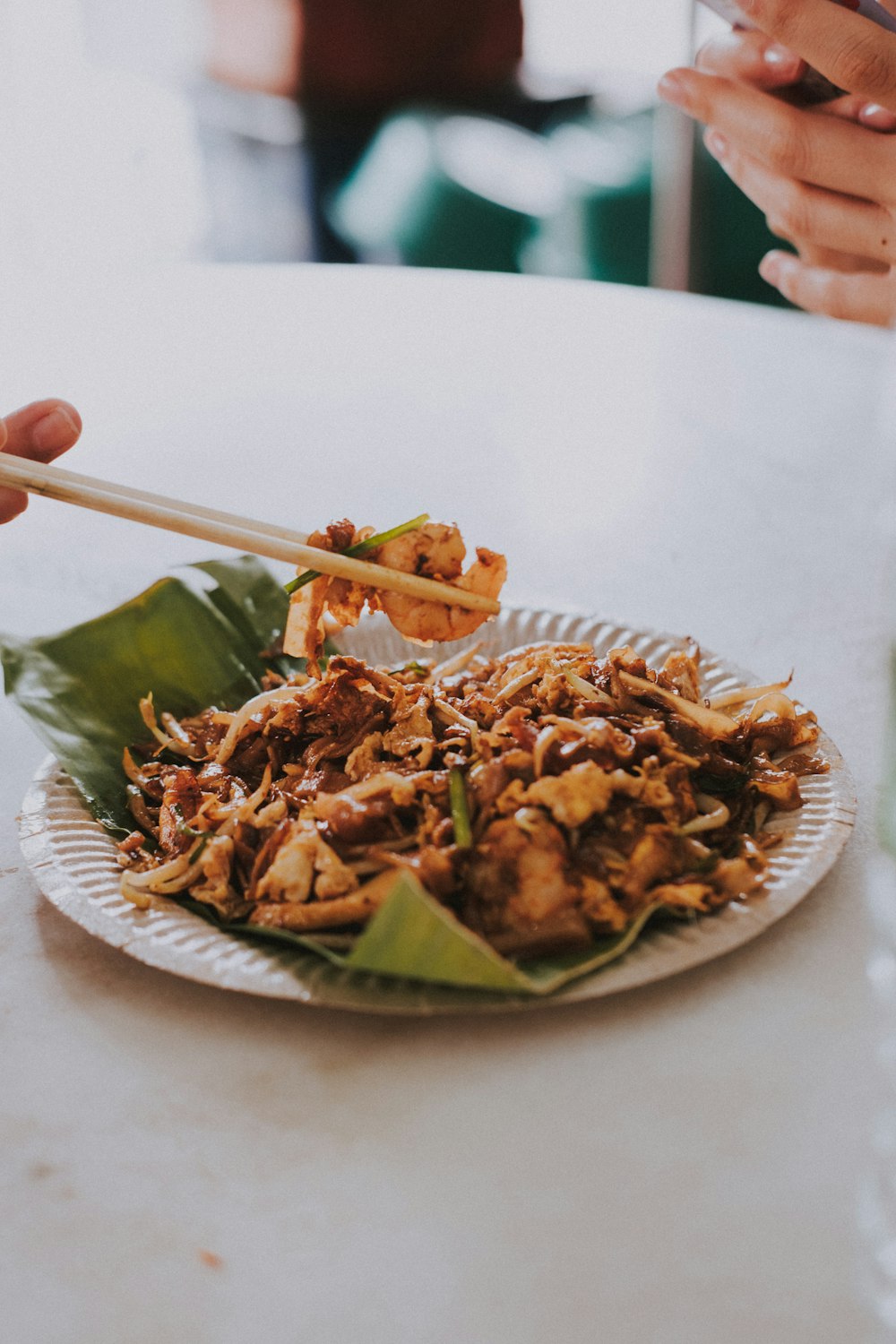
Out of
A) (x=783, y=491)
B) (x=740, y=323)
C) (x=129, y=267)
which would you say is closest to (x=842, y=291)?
(x=783, y=491)

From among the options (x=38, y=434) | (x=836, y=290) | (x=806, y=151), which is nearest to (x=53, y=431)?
(x=38, y=434)

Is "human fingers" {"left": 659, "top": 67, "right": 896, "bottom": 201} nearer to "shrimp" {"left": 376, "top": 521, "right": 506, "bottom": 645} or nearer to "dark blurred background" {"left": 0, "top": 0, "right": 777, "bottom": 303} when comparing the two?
"shrimp" {"left": 376, "top": 521, "right": 506, "bottom": 645}

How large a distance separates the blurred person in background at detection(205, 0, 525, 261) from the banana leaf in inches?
236

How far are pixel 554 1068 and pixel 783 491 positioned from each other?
1831mm

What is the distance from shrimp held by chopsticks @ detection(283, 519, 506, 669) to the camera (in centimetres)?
170

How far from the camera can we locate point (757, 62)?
8.05ft

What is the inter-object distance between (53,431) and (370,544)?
1.91 feet

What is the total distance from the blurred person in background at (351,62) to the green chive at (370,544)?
6.38 meters

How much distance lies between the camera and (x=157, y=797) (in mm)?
1710

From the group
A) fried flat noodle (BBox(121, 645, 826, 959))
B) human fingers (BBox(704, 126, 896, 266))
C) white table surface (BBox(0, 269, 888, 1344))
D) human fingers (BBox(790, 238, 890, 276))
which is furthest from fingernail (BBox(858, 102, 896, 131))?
fried flat noodle (BBox(121, 645, 826, 959))

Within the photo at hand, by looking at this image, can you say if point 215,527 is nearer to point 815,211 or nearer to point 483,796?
point 483,796

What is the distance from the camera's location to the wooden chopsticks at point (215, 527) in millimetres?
1519

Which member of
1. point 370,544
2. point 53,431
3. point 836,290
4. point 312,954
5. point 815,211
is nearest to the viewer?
point 312,954

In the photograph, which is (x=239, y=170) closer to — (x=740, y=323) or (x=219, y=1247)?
(x=740, y=323)
